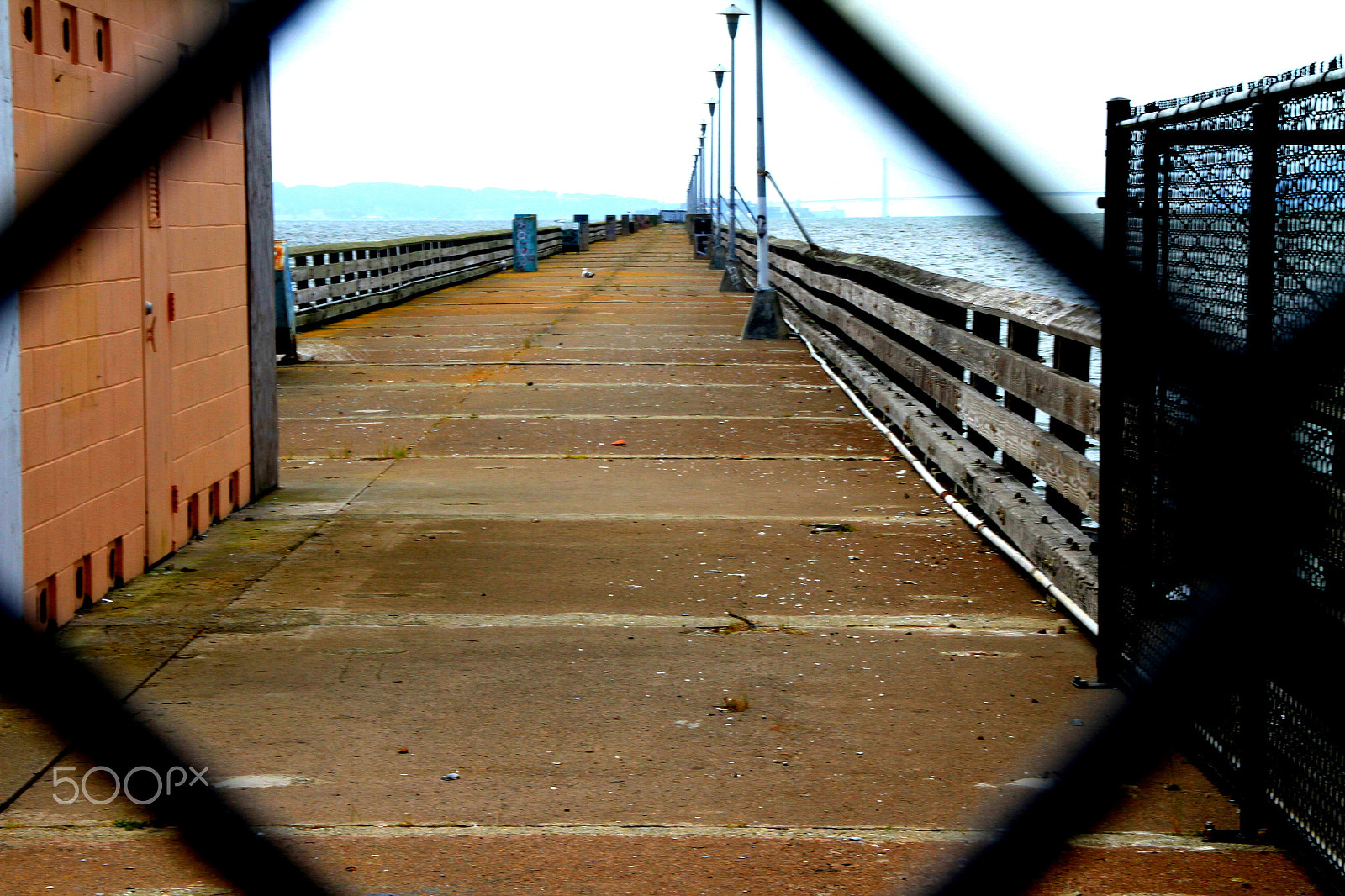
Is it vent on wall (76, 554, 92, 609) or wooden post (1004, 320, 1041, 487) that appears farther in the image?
wooden post (1004, 320, 1041, 487)

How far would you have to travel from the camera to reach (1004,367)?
6762 mm

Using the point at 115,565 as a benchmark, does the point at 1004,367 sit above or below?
above

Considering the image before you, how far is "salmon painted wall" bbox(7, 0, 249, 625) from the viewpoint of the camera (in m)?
4.54

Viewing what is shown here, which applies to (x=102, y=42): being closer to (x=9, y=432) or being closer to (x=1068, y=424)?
(x=9, y=432)

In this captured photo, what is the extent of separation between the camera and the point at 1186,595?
11.1 feet

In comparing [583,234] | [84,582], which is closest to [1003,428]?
[84,582]

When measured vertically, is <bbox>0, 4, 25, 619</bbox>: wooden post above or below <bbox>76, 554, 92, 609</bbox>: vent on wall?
above

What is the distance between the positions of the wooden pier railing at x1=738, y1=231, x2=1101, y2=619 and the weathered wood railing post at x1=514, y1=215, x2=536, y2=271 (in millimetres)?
22944

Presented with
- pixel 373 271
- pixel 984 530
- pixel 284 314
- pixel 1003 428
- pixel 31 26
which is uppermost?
pixel 31 26

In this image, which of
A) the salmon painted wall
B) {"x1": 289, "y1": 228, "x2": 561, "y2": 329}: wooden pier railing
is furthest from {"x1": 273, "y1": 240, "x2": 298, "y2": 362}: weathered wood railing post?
the salmon painted wall

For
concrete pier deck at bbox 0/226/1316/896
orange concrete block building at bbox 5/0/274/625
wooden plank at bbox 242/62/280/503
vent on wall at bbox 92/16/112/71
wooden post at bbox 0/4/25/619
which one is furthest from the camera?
wooden plank at bbox 242/62/280/503

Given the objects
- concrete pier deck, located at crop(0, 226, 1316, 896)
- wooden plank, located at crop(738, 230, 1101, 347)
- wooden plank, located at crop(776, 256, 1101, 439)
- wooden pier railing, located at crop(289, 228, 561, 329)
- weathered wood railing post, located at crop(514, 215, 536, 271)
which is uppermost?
weathered wood railing post, located at crop(514, 215, 536, 271)

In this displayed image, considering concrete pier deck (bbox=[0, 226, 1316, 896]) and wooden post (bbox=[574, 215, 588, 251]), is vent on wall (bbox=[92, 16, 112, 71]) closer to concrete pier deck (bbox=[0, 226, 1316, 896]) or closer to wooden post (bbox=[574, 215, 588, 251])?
concrete pier deck (bbox=[0, 226, 1316, 896])

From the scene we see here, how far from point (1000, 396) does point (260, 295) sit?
4431 mm
